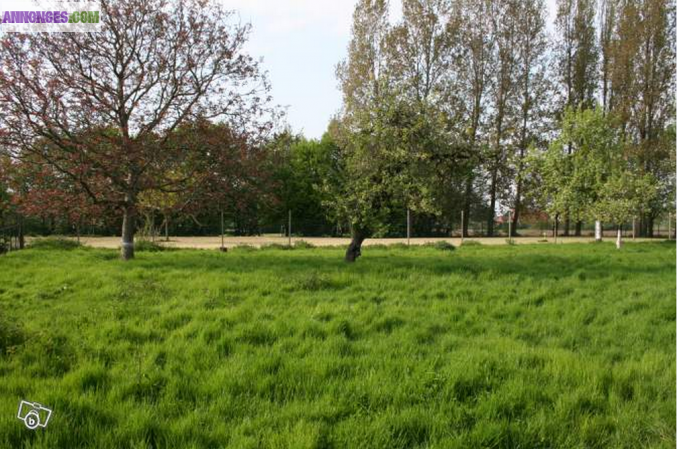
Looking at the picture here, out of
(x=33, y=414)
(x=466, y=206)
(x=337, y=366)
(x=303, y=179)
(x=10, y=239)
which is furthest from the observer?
(x=303, y=179)

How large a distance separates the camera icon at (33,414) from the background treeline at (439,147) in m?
8.92

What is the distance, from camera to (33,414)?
2818 millimetres

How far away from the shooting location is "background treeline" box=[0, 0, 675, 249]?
11320 millimetres

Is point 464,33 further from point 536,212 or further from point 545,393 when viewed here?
point 545,393

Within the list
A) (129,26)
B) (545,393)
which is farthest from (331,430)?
(129,26)

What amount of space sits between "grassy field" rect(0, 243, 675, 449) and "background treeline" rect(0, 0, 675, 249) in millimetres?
4918

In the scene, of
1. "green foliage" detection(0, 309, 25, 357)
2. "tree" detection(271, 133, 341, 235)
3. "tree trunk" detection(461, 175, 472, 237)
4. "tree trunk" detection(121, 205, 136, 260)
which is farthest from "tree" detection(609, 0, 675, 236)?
"green foliage" detection(0, 309, 25, 357)

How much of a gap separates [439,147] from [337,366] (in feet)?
28.4

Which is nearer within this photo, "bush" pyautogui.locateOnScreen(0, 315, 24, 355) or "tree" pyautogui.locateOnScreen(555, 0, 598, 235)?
"bush" pyautogui.locateOnScreen(0, 315, 24, 355)

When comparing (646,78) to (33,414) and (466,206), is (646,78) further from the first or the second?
(33,414)

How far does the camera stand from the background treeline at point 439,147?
37.1ft

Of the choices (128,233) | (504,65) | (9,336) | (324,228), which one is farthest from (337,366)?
(504,65)

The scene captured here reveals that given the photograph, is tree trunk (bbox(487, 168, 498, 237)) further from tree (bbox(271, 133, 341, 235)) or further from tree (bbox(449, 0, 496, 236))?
tree (bbox(271, 133, 341, 235))

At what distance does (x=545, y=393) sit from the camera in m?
3.30
